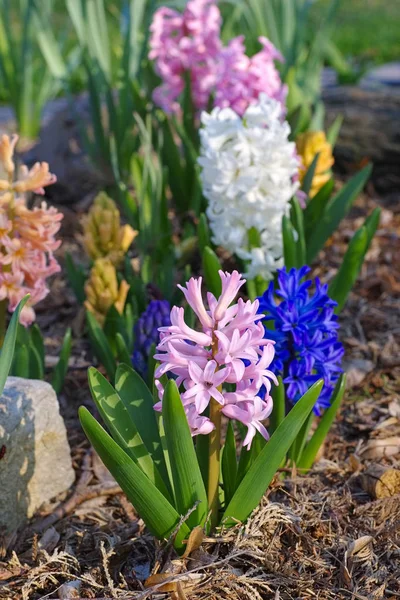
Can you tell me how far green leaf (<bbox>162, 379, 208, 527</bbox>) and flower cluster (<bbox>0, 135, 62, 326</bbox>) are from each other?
0.82 metres

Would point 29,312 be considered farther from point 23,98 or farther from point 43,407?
point 23,98

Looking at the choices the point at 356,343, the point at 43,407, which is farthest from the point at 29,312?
the point at 356,343

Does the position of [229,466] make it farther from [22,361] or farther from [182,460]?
[22,361]

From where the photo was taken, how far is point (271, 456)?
1.45 metres

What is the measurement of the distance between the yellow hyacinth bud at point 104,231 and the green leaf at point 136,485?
1434 mm

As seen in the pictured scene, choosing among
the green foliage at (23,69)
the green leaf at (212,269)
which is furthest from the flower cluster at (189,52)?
the green leaf at (212,269)

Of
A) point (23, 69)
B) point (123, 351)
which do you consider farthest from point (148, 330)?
point (23, 69)

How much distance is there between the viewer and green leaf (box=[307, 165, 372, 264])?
2.85 meters

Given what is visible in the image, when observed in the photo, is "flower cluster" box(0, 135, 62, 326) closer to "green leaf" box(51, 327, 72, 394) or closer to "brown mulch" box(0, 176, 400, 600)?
"green leaf" box(51, 327, 72, 394)

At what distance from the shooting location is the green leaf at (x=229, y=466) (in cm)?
163

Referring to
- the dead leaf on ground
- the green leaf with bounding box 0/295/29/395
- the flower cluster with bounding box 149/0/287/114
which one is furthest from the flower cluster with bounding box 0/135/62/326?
the flower cluster with bounding box 149/0/287/114

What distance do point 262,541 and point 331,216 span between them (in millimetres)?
1565

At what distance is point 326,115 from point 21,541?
3.43m

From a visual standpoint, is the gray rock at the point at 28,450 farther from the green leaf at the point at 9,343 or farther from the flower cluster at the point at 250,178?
the flower cluster at the point at 250,178
